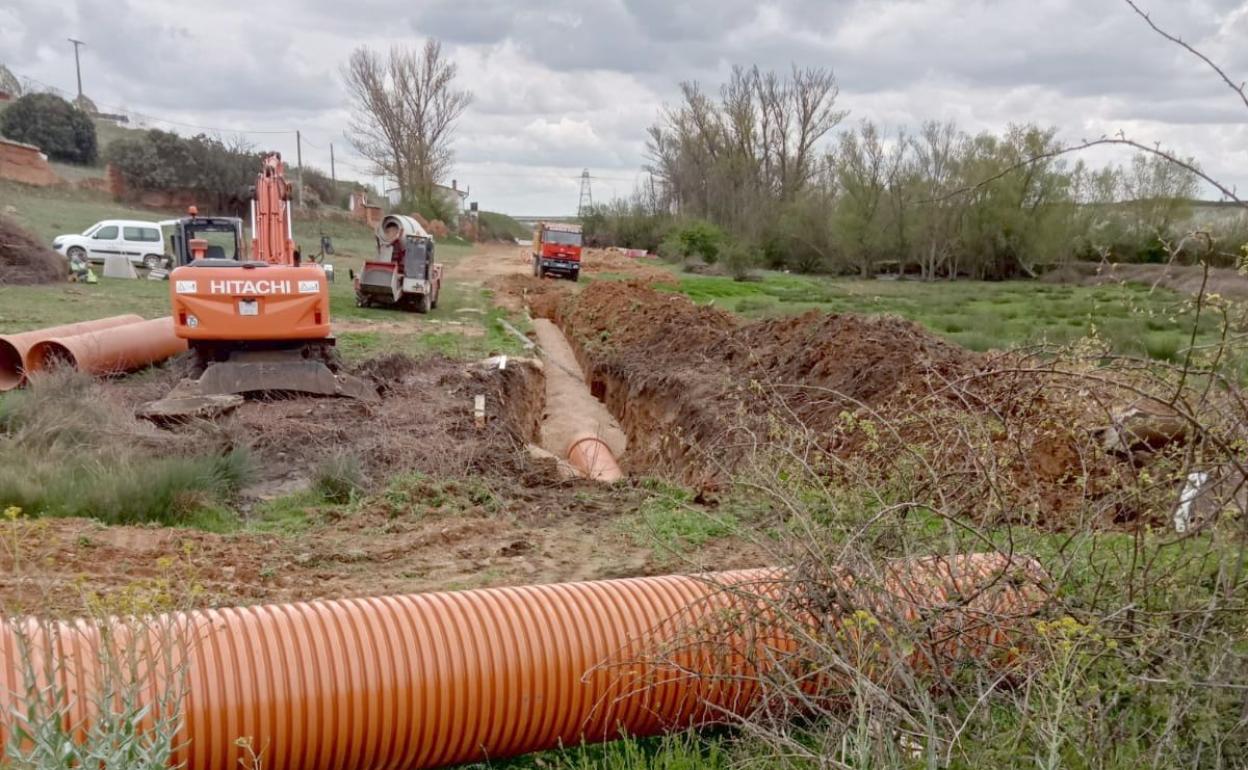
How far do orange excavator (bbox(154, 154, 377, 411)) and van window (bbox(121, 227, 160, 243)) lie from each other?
55.9ft

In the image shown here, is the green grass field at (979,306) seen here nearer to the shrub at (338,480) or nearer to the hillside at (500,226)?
the shrub at (338,480)

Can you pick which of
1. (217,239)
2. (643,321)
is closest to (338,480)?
(643,321)

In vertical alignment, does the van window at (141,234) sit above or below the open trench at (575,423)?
above

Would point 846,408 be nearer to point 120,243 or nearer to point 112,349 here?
point 112,349

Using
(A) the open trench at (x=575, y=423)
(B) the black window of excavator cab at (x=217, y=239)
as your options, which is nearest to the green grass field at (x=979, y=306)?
(A) the open trench at (x=575, y=423)

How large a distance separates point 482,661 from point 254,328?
26.4 ft

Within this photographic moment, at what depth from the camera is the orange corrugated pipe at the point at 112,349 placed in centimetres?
1152

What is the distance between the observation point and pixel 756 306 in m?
25.8

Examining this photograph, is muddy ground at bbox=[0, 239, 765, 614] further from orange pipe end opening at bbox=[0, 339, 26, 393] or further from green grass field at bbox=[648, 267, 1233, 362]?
green grass field at bbox=[648, 267, 1233, 362]

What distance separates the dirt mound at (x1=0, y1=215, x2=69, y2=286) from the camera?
20.6 m

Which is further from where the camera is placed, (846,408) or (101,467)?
(846,408)

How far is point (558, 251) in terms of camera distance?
34000 millimetres

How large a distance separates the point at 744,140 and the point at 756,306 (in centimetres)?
3750

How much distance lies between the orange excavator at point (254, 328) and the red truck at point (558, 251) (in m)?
22.7
